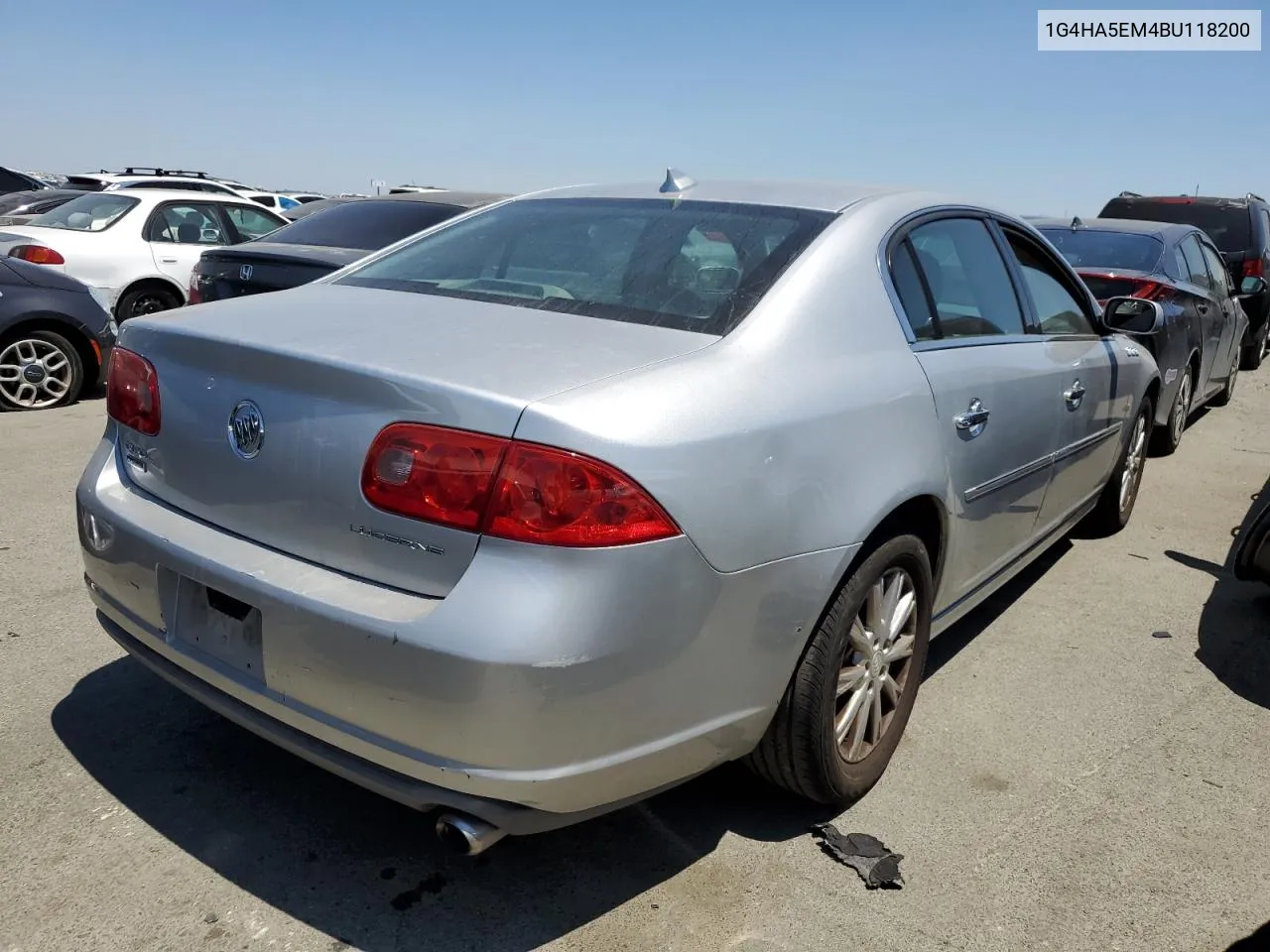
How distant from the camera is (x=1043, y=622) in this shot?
164 inches

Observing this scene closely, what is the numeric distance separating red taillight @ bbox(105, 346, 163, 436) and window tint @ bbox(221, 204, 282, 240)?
7.94m

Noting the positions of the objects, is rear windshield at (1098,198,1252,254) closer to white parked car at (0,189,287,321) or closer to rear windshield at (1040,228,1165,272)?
rear windshield at (1040,228,1165,272)

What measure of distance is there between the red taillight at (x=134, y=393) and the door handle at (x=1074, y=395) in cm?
291

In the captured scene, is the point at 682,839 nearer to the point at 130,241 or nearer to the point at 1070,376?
the point at 1070,376

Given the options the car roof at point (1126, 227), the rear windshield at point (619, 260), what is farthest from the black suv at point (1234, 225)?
the rear windshield at point (619, 260)

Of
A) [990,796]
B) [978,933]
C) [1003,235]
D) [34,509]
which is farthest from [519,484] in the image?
[34,509]

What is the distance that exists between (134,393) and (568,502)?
1.26 m

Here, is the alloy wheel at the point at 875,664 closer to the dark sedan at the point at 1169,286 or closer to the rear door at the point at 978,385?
the rear door at the point at 978,385

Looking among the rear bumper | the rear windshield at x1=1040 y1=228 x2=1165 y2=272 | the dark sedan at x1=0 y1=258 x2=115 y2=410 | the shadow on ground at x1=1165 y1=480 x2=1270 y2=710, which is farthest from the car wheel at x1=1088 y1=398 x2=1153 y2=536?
the dark sedan at x1=0 y1=258 x2=115 y2=410

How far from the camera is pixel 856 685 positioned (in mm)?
2699

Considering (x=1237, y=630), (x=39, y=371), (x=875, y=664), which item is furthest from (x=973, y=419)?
(x=39, y=371)

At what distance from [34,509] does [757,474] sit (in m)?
4.04

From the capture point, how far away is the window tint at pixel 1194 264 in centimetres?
744

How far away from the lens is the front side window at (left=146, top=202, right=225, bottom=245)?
9.35 m
